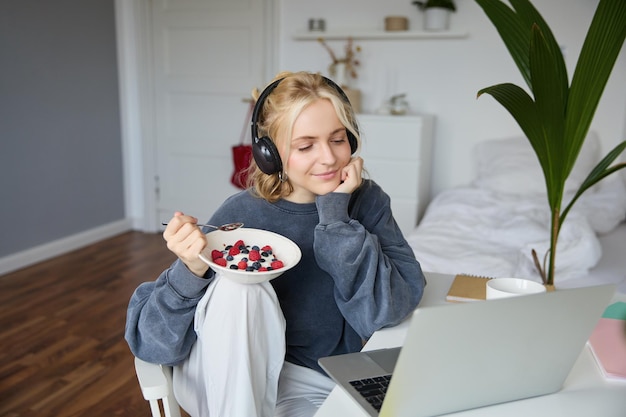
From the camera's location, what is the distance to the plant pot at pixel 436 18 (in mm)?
3414

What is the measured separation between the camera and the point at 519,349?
2.20ft

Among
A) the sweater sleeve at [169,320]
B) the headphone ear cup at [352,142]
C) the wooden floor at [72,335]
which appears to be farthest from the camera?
the wooden floor at [72,335]

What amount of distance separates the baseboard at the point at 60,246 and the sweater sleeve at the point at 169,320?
271 cm

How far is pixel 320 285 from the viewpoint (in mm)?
1173

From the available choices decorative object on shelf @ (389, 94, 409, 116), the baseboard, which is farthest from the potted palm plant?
the baseboard

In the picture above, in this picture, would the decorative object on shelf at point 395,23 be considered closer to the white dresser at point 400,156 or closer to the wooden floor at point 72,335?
the white dresser at point 400,156

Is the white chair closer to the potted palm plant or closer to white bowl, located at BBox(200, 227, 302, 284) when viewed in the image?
white bowl, located at BBox(200, 227, 302, 284)

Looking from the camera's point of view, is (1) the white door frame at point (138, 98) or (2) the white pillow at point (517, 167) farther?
(1) the white door frame at point (138, 98)

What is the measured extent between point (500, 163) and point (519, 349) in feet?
9.13

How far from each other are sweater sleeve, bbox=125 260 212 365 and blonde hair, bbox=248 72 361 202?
304 millimetres

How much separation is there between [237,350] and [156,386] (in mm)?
129

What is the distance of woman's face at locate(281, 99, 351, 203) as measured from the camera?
1.11 meters

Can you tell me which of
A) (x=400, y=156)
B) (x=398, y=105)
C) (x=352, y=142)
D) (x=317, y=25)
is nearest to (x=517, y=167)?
(x=400, y=156)

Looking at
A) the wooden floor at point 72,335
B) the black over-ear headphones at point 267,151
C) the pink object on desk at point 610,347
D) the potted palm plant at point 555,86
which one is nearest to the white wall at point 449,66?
the wooden floor at point 72,335
